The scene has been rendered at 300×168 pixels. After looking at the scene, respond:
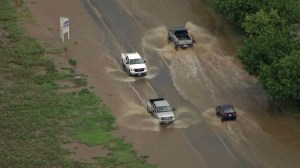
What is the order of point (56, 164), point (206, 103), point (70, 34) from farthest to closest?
point (70, 34)
point (206, 103)
point (56, 164)

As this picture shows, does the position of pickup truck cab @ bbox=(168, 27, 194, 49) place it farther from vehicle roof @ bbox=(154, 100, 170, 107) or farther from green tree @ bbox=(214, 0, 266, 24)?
vehicle roof @ bbox=(154, 100, 170, 107)

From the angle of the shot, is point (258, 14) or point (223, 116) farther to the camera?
point (258, 14)

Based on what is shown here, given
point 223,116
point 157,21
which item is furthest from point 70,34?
point 223,116

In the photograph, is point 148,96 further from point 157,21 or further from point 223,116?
point 157,21

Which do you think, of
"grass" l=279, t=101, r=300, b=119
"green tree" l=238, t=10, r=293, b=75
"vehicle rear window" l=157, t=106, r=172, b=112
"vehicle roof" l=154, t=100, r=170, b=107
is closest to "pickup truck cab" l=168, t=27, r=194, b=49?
"green tree" l=238, t=10, r=293, b=75

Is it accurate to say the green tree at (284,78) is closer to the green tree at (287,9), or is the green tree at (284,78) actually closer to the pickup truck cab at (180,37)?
the green tree at (287,9)

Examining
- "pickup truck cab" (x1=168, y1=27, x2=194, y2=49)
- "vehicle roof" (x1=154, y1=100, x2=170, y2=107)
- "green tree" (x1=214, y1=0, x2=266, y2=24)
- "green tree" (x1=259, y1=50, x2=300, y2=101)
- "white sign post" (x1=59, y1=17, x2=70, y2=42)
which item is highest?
"green tree" (x1=214, y1=0, x2=266, y2=24)

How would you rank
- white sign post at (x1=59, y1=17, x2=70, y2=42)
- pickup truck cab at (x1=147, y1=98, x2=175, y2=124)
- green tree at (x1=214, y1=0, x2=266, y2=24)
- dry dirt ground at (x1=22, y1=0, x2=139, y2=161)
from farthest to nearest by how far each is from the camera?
green tree at (x1=214, y1=0, x2=266, y2=24) → white sign post at (x1=59, y1=17, x2=70, y2=42) → dry dirt ground at (x1=22, y1=0, x2=139, y2=161) → pickup truck cab at (x1=147, y1=98, x2=175, y2=124)
